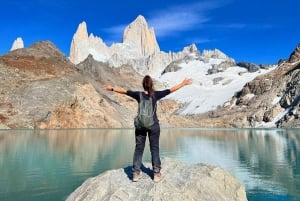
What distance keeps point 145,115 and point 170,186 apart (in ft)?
6.58

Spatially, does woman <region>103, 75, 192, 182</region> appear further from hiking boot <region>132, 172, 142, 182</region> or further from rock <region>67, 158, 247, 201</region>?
rock <region>67, 158, 247, 201</region>

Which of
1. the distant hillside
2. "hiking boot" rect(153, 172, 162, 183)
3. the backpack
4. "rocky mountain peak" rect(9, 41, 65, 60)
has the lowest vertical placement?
"hiking boot" rect(153, 172, 162, 183)

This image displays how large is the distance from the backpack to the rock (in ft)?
5.38

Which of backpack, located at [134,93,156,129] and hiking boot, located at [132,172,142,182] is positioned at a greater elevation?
backpack, located at [134,93,156,129]

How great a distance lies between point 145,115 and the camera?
10742mm

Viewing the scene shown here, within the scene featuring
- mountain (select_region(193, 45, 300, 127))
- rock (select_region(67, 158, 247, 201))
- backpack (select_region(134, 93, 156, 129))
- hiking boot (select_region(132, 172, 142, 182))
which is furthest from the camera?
mountain (select_region(193, 45, 300, 127))

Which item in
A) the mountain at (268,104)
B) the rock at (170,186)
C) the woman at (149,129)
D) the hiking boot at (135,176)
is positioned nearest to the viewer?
the rock at (170,186)

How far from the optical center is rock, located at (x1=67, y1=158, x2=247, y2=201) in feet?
34.8

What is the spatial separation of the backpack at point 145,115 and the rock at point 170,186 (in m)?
1.64

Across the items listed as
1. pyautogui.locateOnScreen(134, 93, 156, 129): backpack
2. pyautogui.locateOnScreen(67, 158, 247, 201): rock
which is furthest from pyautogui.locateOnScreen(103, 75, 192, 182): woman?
pyautogui.locateOnScreen(67, 158, 247, 201): rock

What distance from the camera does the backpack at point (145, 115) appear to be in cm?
1076

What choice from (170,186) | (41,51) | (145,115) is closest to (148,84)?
(145,115)

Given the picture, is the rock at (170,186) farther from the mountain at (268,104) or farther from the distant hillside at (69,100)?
the mountain at (268,104)

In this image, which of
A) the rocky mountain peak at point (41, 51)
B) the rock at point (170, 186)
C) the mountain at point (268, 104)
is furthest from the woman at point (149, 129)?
the mountain at point (268, 104)
